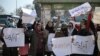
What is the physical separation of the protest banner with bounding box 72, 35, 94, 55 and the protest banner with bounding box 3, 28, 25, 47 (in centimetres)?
206

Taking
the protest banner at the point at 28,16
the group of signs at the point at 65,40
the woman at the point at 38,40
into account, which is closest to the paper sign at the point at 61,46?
the group of signs at the point at 65,40

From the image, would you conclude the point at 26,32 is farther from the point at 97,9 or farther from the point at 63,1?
the point at 63,1

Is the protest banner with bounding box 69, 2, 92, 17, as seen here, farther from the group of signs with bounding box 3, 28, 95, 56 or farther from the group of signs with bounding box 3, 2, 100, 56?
the group of signs with bounding box 3, 28, 95, 56

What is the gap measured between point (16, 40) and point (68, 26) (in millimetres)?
1951

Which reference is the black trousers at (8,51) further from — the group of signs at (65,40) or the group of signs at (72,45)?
the group of signs at (72,45)

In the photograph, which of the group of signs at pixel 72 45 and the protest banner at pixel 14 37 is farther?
the protest banner at pixel 14 37

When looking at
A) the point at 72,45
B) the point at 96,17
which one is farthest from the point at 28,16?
the point at 96,17

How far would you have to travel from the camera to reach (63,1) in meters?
30.5

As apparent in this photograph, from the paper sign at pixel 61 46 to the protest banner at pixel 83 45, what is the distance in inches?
9.3

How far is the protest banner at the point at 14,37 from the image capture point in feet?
46.2

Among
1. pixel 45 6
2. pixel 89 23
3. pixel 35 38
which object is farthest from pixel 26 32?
pixel 45 6

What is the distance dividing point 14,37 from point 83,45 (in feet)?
8.83

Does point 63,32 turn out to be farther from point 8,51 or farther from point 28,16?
point 8,51

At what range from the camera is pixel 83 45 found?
13062 millimetres
